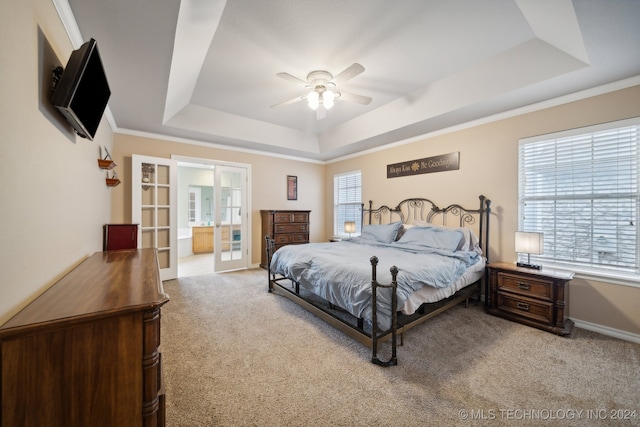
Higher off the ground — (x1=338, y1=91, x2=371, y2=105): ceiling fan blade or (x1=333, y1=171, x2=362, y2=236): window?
(x1=338, y1=91, x2=371, y2=105): ceiling fan blade

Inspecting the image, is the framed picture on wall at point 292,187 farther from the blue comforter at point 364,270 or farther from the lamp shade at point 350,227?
the blue comforter at point 364,270

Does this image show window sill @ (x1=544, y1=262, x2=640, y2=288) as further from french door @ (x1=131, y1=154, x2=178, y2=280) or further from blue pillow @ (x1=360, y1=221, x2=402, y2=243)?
french door @ (x1=131, y1=154, x2=178, y2=280)

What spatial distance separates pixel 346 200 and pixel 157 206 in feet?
12.7

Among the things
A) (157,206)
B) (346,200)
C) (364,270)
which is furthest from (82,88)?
(346,200)

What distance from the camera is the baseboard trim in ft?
8.02

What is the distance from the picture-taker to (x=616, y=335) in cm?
252

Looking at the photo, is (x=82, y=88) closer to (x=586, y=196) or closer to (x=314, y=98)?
(x=314, y=98)

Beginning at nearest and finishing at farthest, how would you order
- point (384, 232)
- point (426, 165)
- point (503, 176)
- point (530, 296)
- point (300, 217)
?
point (530, 296) < point (503, 176) < point (384, 232) < point (426, 165) < point (300, 217)

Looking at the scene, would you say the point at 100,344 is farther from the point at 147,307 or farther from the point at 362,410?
the point at 362,410

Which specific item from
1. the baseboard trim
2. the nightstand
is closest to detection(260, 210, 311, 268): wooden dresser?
the nightstand

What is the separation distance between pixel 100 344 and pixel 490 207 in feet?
13.8

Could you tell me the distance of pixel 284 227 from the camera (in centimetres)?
527

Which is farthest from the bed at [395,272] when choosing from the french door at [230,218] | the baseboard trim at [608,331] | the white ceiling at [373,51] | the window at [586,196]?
the french door at [230,218]

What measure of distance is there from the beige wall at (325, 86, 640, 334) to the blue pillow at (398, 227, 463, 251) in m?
0.70
